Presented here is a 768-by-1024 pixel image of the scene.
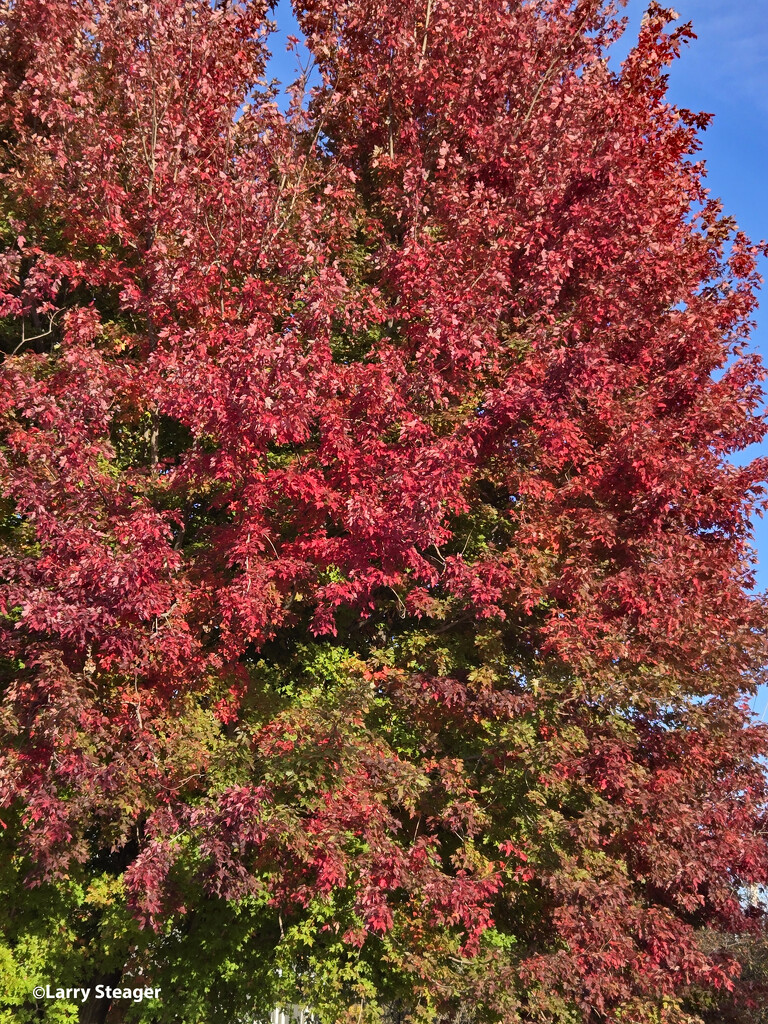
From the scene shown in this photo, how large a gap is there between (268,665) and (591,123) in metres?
→ 9.27

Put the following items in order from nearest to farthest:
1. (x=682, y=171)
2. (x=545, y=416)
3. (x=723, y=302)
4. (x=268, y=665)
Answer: (x=545, y=416), (x=268, y=665), (x=723, y=302), (x=682, y=171)

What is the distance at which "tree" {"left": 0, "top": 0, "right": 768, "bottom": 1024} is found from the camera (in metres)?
7.93

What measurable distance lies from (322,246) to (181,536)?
4.18 meters

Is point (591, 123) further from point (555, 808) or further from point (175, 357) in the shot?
point (555, 808)

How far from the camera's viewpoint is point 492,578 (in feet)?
29.3

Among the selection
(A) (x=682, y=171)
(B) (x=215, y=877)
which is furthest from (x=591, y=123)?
(B) (x=215, y=877)

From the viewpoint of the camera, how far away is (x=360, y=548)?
28.0ft

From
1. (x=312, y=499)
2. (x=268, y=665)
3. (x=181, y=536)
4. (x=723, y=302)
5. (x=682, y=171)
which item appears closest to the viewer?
(x=312, y=499)

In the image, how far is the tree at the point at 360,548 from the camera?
7.93 m

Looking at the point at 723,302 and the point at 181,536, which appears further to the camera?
the point at 723,302

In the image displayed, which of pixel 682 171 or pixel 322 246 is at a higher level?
pixel 682 171

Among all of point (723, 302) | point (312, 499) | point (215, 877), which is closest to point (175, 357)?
point (312, 499)

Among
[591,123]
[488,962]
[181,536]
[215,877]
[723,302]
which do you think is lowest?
[488,962]

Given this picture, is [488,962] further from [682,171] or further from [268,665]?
[682,171]
